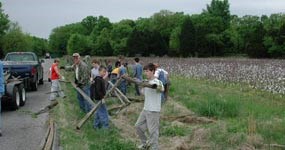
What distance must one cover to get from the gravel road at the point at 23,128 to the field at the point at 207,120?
1.70 ft

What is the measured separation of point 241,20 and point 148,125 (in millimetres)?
101684

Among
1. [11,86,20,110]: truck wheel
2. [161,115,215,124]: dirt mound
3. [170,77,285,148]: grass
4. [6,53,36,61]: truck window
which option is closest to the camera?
[170,77,285,148]: grass

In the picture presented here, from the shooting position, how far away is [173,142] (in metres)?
10.7

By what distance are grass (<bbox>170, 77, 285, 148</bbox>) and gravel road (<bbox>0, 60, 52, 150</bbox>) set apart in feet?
12.9

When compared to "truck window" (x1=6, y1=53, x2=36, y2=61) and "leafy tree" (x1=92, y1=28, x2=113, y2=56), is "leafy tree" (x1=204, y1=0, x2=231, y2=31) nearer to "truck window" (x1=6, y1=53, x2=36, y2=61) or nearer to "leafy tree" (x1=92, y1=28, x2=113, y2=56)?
"leafy tree" (x1=92, y1=28, x2=113, y2=56)

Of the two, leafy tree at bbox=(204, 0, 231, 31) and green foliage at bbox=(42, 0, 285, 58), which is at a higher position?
leafy tree at bbox=(204, 0, 231, 31)

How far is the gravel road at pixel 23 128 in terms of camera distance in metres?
10.6

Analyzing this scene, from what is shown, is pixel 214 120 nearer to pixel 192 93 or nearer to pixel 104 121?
pixel 104 121

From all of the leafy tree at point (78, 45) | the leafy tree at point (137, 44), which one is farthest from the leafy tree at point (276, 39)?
the leafy tree at point (78, 45)

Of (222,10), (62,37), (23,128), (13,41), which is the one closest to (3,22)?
(13,41)

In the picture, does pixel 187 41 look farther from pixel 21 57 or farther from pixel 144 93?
pixel 144 93

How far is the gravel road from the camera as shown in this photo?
418 inches

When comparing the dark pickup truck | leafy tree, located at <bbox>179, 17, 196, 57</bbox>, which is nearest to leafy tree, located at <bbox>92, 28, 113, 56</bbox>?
leafy tree, located at <bbox>179, 17, 196, 57</bbox>

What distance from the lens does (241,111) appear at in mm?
14469
